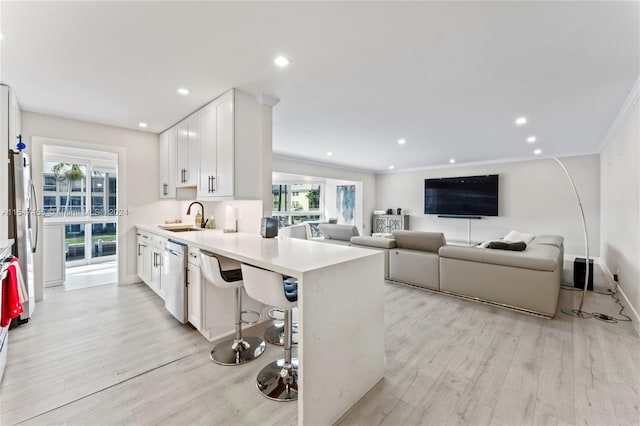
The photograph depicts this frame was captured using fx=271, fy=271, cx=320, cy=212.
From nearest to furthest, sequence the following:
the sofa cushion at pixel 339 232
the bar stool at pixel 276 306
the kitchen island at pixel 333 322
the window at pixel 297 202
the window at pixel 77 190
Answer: the kitchen island at pixel 333 322 → the bar stool at pixel 276 306 → the window at pixel 77 190 → the sofa cushion at pixel 339 232 → the window at pixel 297 202

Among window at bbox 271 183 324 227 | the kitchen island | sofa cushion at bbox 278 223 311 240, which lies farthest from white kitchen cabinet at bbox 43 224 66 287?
window at bbox 271 183 324 227

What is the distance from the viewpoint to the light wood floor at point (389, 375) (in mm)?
1650

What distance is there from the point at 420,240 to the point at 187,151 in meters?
3.55

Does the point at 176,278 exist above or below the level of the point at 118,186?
below

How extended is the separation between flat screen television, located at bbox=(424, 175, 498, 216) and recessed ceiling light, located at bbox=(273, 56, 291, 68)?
22.5 ft

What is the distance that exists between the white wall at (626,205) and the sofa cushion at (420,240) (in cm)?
187

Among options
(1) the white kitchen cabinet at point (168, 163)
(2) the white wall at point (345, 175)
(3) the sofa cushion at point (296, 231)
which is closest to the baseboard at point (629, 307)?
(3) the sofa cushion at point (296, 231)

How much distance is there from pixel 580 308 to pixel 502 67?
9.58 feet

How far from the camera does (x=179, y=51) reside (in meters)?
2.08

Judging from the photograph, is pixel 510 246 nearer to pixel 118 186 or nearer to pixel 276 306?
pixel 276 306

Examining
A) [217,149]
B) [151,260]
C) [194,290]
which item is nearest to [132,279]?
[151,260]

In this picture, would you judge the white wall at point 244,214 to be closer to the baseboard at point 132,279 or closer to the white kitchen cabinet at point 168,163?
the white kitchen cabinet at point 168,163

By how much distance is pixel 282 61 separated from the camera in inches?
87.5

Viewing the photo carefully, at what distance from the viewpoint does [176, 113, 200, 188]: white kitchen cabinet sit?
11.2 ft
